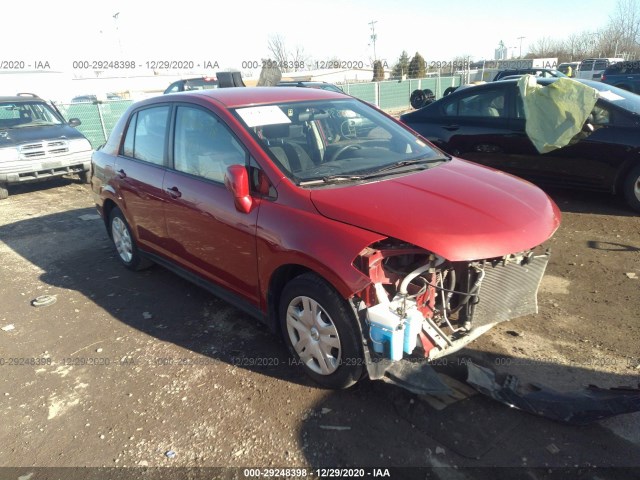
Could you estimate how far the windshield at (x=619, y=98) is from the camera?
5508 millimetres

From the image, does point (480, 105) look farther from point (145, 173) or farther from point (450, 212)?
point (145, 173)

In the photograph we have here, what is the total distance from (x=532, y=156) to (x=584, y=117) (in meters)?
0.72

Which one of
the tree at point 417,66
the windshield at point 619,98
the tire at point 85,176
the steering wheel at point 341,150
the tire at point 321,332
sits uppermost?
the tree at point 417,66

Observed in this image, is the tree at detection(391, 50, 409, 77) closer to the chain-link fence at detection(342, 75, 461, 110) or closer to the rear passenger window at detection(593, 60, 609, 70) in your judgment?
the chain-link fence at detection(342, 75, 461, 110)

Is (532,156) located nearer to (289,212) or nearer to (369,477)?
(289,212)

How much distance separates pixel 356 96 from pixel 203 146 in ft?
52.7

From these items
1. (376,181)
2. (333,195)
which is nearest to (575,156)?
(376,181)

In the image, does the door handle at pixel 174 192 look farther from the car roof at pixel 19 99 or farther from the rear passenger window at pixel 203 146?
the car roof at pixel 19 99

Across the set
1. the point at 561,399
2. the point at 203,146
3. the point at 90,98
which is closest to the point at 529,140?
the point at 561,399

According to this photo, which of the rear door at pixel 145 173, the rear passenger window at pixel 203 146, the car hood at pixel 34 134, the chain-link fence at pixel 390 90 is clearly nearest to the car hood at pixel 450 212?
the rear passenger window at pixel 203 146

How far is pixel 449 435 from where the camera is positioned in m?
2.49

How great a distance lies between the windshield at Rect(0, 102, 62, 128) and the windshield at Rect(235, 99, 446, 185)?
26.4 feet

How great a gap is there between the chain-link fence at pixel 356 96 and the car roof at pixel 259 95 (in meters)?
6.57

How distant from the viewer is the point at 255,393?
296 centimetres
